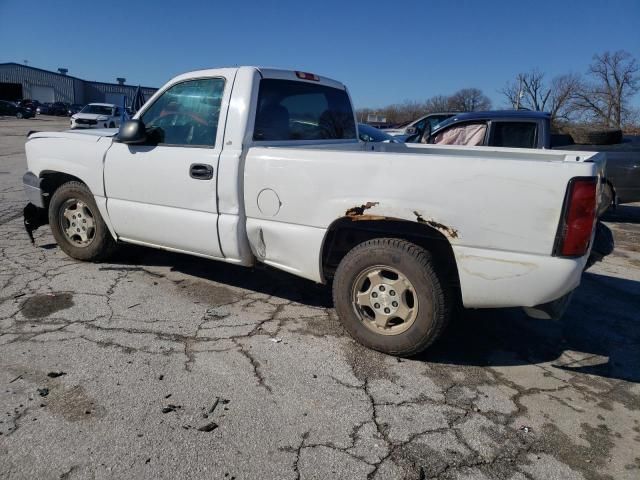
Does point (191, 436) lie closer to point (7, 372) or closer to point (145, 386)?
point (145, 386)

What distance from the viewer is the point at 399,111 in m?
66.0

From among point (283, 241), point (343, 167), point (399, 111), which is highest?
point (399, 111)

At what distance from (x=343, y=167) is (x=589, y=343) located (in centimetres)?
239

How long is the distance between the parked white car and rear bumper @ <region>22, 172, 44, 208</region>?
21.4 m

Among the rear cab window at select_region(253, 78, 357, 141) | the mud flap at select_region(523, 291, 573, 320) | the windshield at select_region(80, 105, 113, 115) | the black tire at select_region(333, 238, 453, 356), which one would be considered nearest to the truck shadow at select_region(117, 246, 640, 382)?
the black tire at select_region(333, 238, 453, 356)

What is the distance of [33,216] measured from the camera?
5266 mm

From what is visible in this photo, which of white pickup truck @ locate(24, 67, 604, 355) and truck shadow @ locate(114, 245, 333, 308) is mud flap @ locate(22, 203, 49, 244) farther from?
truck shadow @ locate(114, 245, 333, 308)

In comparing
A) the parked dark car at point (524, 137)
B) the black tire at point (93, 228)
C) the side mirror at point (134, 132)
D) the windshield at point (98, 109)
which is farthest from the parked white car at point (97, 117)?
the side mirror at point (134, 132)

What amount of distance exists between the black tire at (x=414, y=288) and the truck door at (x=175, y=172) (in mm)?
1163

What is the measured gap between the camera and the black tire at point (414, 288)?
3.06m

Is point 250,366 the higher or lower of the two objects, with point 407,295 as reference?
lower

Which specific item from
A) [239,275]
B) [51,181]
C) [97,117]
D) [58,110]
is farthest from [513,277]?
[58,110]

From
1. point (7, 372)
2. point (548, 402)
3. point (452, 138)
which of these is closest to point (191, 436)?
point (7, 372)

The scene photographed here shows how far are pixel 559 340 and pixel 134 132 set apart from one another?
385 cm
